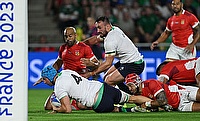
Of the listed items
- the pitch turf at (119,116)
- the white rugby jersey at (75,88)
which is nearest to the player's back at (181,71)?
the pitch turf at (119,116)

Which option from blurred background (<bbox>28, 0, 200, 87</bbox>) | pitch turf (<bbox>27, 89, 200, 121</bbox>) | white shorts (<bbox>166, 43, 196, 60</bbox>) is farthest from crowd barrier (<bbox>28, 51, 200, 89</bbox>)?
pitch turf (<bbox>27, 89, 200, 121</bbox>)

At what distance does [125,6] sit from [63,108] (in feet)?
42.9

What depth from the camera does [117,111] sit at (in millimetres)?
11594

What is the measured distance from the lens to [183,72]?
12.7 metres

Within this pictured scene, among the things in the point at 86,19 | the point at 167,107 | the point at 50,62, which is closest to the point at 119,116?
the point at 167,107

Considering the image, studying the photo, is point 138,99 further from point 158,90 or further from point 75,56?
point 75,56

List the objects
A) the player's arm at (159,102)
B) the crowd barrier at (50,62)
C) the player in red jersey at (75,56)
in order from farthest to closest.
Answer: the crowd barrier at (50,62) < the player in red jersey at (75,56) < the player's arm at (159,102)

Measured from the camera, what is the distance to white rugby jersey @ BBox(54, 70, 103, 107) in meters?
10.5

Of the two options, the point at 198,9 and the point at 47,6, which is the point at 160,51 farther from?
the point at 47,6

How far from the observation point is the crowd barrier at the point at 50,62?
20.0 meters

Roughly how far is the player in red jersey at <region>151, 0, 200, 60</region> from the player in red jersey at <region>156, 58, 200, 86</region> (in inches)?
49.3

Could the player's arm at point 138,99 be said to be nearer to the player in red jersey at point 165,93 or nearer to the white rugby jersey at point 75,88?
the player in red jersey at point 165,93

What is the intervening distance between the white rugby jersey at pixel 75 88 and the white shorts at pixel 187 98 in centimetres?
171

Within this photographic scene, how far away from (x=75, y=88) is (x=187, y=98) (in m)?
2.23
